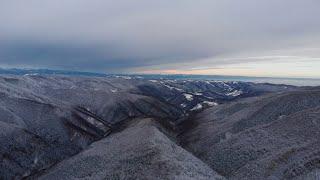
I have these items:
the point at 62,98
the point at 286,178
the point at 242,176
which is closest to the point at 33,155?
the point at 242,176

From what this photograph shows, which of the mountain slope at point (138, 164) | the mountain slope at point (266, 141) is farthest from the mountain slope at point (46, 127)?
the mountain slope at point (266, 141)

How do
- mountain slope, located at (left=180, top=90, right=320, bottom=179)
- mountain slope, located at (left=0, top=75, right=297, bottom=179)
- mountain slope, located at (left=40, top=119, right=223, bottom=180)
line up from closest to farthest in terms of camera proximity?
mountain slope, located at (left=180, top=90, right=320, bottom=179) → mountain slope, located at (left=40, top=119, right=223, bottom=180) → mountain slope, located at (left=0, top=75, right=297, bottom=179)

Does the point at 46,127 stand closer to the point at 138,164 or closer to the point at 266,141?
the point at 138,164

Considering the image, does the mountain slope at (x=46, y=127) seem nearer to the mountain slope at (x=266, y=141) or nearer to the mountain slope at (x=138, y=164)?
the mountain slope at (x=138, y=164)

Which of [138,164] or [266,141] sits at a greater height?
[266,141]

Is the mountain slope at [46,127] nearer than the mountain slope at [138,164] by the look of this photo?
No

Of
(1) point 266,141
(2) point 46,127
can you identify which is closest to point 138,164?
(1) point 266,141

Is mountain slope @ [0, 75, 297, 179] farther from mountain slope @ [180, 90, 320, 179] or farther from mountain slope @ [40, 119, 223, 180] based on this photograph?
mountain slope @ [180, 90, 320, 179]

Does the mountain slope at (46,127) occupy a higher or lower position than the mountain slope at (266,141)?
lower

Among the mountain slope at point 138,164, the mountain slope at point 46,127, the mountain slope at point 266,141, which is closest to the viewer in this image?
the mountain slope at point 266,141

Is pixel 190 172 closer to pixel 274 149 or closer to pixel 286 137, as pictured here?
pixel 274 149

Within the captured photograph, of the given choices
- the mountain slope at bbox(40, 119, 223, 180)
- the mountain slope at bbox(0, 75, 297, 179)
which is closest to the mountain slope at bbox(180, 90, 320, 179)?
the mountain slope at bbox(40, 119, 223, 180)

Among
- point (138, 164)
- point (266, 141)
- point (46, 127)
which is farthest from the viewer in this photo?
point (46, 127)
